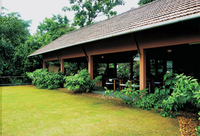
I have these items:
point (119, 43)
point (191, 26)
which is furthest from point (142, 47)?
point (191, 26)

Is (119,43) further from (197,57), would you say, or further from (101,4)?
(101,4)

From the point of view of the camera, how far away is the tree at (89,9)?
957 inches

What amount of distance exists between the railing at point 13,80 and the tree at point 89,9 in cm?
1324

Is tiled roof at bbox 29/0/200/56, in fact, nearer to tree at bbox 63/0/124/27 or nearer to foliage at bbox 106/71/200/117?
foliage at bbox 106/71/200/117

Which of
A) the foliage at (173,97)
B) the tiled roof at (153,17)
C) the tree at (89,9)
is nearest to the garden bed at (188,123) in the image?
the foliage at (173,97)

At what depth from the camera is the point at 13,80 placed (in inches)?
555

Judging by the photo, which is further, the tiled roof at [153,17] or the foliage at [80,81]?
the foliage at [80,81]

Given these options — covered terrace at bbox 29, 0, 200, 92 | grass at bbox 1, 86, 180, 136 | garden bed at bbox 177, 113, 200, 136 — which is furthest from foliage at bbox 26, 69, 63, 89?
garden bed at bbox 177, 113, 200, 136

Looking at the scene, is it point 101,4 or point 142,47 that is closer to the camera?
point 142,47

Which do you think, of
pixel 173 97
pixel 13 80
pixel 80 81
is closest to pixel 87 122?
pixel 173 97

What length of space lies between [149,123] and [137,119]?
1.29 feet

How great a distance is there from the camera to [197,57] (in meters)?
9.13

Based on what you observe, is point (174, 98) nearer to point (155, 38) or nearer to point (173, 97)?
point (173, 97)

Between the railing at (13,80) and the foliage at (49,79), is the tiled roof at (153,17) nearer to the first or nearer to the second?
the foliage at (49,79)
